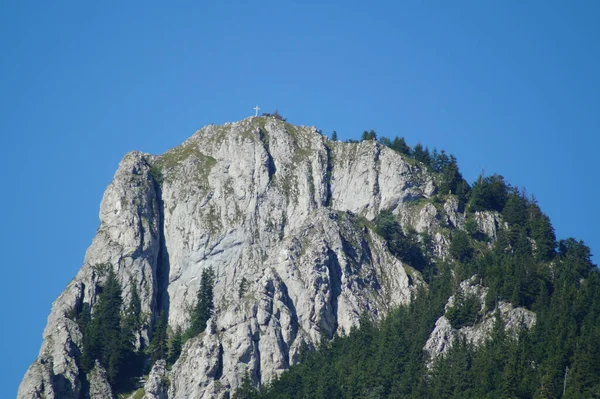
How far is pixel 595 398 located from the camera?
194 m

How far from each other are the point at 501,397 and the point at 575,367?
808 centimetres

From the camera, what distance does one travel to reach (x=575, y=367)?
19912 cm

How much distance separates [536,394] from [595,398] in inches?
261

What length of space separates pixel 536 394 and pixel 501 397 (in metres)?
3.69

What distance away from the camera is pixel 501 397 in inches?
7854

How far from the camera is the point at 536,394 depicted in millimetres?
198125

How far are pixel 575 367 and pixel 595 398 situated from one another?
5.70m
